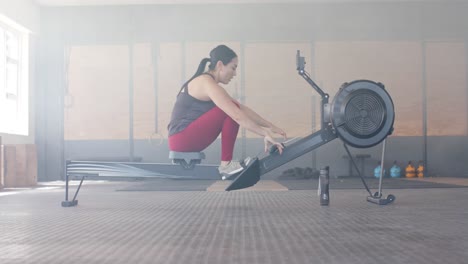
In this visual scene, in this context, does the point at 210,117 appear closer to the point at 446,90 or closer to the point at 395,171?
the point at 395,171

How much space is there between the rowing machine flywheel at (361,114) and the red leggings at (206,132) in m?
0.63

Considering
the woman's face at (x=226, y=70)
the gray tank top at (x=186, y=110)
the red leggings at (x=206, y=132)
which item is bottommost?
the red leggings at (x=206, y=132)

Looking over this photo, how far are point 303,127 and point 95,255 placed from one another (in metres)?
6.04

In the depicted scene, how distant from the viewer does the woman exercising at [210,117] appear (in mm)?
2977

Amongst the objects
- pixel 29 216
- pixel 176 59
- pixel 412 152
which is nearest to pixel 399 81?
pixel 412 152

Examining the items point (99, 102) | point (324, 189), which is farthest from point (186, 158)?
point (99, 102)

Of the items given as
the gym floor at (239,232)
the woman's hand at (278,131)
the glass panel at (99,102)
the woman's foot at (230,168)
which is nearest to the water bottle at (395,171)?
the gym floor at (239,232)

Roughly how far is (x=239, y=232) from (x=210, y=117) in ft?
3.59

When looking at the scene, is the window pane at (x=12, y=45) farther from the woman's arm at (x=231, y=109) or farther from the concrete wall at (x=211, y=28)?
the woman's arm at (x=231, y=109)

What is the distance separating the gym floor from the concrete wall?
4303mm

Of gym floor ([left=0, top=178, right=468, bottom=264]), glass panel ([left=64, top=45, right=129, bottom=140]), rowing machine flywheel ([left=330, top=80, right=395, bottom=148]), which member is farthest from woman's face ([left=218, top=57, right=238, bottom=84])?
glass panel ([left=64, top=45, right=129, bottom=140])

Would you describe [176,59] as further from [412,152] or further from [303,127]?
[412,152]

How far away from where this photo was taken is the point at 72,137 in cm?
754

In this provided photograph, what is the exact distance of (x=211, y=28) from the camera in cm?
761
